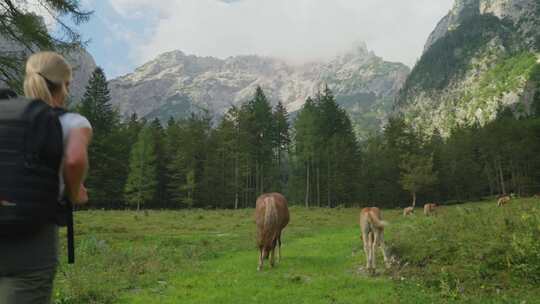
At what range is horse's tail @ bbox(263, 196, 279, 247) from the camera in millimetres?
14688

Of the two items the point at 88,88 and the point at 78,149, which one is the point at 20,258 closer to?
the point at 78,149

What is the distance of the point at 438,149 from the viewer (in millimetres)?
83312

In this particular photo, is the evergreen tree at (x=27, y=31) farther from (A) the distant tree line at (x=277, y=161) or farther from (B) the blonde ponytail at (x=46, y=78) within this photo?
(A) the distant tree line at (x=277, y=161)

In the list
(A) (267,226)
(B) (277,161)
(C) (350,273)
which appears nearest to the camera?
(C) (350,273)

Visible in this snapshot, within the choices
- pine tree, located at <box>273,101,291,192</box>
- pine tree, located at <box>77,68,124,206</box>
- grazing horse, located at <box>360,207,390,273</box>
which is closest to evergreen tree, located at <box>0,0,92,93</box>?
grazing horse, located at <box>360,207,390,273</box>

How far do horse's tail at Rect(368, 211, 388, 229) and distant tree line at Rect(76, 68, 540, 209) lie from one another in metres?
50.5

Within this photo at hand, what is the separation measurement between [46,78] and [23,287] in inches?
68.1

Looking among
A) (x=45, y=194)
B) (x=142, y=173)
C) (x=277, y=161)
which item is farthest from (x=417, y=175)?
(x=45, y=194)

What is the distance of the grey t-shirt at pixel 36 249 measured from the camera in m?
3.17

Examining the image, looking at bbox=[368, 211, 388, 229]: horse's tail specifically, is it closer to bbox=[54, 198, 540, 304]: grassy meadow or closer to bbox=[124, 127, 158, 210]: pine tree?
bbox=[54, 198, 540, 304]: grassy meadow

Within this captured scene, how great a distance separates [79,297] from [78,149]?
8.33 metres

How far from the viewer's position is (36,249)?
10.7 feet

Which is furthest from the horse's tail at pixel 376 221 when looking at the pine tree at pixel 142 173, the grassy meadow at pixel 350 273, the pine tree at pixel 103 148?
the pine tree at pixel 103 148

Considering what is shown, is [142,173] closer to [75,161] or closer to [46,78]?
[46,78]
